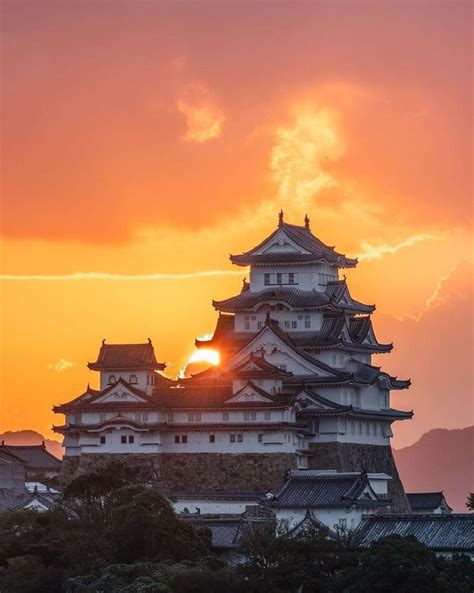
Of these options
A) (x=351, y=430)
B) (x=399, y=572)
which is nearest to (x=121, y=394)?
(x=351, y=430)

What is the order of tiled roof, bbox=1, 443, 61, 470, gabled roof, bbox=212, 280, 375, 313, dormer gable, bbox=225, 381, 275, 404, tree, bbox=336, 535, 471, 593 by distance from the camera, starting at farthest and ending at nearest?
1. tiled roof, bbox=1, 443, 61, 470
2. gabled roof, bbox=212, 280, 375, 313
3. dormer gable, bbox=225, 381, 275, 404
4. tree, bbox=336, 535, 471, 593

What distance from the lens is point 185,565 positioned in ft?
204

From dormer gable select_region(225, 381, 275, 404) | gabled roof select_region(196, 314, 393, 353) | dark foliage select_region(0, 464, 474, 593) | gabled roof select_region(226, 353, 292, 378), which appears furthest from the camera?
gabled roof select_region(196, 314, 393, 353)

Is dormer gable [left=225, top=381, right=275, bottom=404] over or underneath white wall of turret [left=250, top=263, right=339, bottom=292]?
underneath

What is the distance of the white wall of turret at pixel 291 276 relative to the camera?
298 feet

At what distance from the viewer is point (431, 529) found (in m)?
63.6

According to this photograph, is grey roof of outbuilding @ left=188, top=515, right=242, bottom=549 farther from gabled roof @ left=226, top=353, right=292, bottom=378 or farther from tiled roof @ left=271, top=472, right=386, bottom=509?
gabled roof @ left=226, top=353, right=292, bottom=378

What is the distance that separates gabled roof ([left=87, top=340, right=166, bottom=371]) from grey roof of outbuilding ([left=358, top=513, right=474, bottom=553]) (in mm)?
23252

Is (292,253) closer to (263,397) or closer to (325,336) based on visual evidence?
(325,336)

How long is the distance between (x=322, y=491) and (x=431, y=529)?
7.26 metres

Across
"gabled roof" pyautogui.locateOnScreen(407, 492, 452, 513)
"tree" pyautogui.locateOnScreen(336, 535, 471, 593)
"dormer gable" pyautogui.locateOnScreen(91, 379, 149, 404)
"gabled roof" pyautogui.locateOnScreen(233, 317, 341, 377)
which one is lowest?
"tree" pyautogui.locateOnScreen(336, 535, 471, 593)

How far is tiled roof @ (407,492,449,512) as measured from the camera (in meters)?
89.9

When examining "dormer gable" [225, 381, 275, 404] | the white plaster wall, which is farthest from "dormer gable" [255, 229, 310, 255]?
the white plaster wall

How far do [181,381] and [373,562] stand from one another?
32.3 metres
